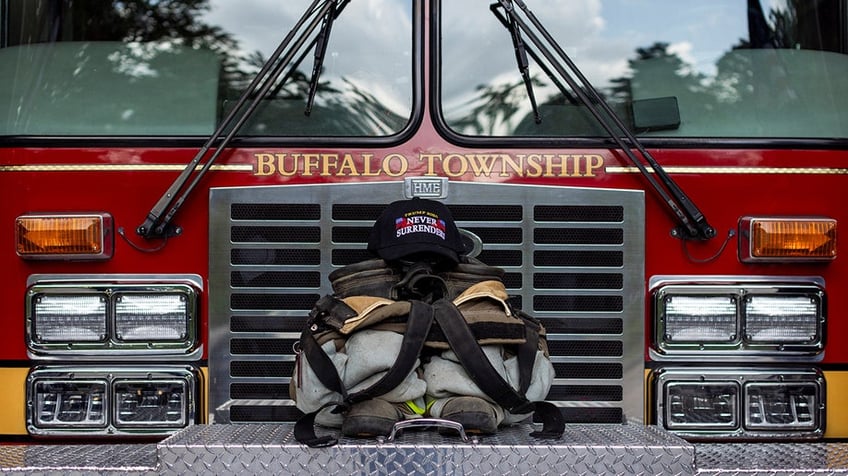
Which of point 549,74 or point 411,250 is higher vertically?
point 549,74

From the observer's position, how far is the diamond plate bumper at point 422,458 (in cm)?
304

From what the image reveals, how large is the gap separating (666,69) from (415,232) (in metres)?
1.12

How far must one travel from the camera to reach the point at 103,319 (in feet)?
12.0

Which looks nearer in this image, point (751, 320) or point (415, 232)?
point (415, 232)

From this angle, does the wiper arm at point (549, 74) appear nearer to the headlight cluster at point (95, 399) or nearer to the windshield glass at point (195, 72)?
the windshield glass at point (195, 72)

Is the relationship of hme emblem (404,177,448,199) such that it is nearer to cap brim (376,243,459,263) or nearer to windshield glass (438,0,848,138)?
windshield glass (438,0,848,138)

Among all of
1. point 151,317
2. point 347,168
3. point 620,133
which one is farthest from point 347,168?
point 620,133

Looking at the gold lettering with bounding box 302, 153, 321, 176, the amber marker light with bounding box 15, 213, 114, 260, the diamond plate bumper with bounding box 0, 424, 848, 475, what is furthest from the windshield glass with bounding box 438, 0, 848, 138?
the amber marker light with bounding box 15, 213, 114, 260

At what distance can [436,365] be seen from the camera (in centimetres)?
324

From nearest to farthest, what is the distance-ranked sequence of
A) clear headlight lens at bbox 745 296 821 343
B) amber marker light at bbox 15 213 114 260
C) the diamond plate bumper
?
the diamond plate bumper < amber marker light at bbox 15 213 114 260 < clear headlight lens at bbox 745 296 821 343

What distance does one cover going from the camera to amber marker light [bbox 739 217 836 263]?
3662 millimetres

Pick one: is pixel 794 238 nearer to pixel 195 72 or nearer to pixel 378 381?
pixel 378 381

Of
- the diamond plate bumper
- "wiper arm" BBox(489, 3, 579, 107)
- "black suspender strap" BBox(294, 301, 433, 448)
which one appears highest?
"wiper arm" BBox(489, 3, 579, 107)

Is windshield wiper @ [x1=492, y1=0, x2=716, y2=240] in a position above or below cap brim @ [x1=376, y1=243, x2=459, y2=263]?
above
